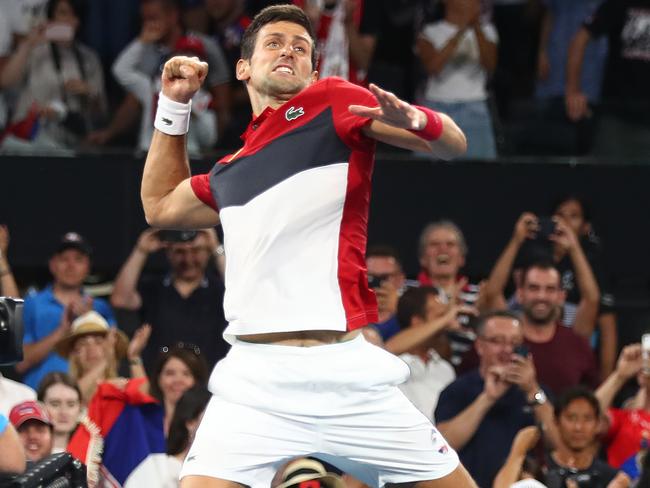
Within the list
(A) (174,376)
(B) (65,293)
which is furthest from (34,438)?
(B) (65,293)

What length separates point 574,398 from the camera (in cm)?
724

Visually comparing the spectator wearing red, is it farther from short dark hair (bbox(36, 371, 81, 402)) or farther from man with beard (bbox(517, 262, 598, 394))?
man with beard (bbox(517, 262, 598, 394))

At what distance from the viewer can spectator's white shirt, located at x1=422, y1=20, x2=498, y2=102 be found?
31.5 ft

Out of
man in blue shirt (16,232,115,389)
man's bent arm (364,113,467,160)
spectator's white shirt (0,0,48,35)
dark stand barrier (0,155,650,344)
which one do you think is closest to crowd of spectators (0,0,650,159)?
spectator's white shirt (0,0,48,35)

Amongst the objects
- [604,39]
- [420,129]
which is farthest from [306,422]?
[604,39]

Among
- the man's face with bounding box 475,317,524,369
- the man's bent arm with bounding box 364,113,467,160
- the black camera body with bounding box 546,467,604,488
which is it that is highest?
the man's bent arm with bounding box 364,113,467,160

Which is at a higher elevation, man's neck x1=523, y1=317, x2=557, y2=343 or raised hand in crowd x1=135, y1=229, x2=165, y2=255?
raised hand in crowd x1=135, y1=229, x2=165, y2=255

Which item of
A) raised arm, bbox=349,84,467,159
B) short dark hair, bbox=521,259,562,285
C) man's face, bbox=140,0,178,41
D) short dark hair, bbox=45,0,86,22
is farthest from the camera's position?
short dark hair, bbox=45,0,86,22

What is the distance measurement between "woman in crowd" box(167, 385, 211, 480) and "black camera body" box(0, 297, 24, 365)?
2.49m

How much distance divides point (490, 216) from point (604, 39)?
1506mm

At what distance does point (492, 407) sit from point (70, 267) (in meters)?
2.73

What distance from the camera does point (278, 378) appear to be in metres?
4.16

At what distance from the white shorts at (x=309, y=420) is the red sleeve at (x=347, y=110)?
1.97 feet

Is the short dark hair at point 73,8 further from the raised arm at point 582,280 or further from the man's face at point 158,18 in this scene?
the raised arm at point 582,280
